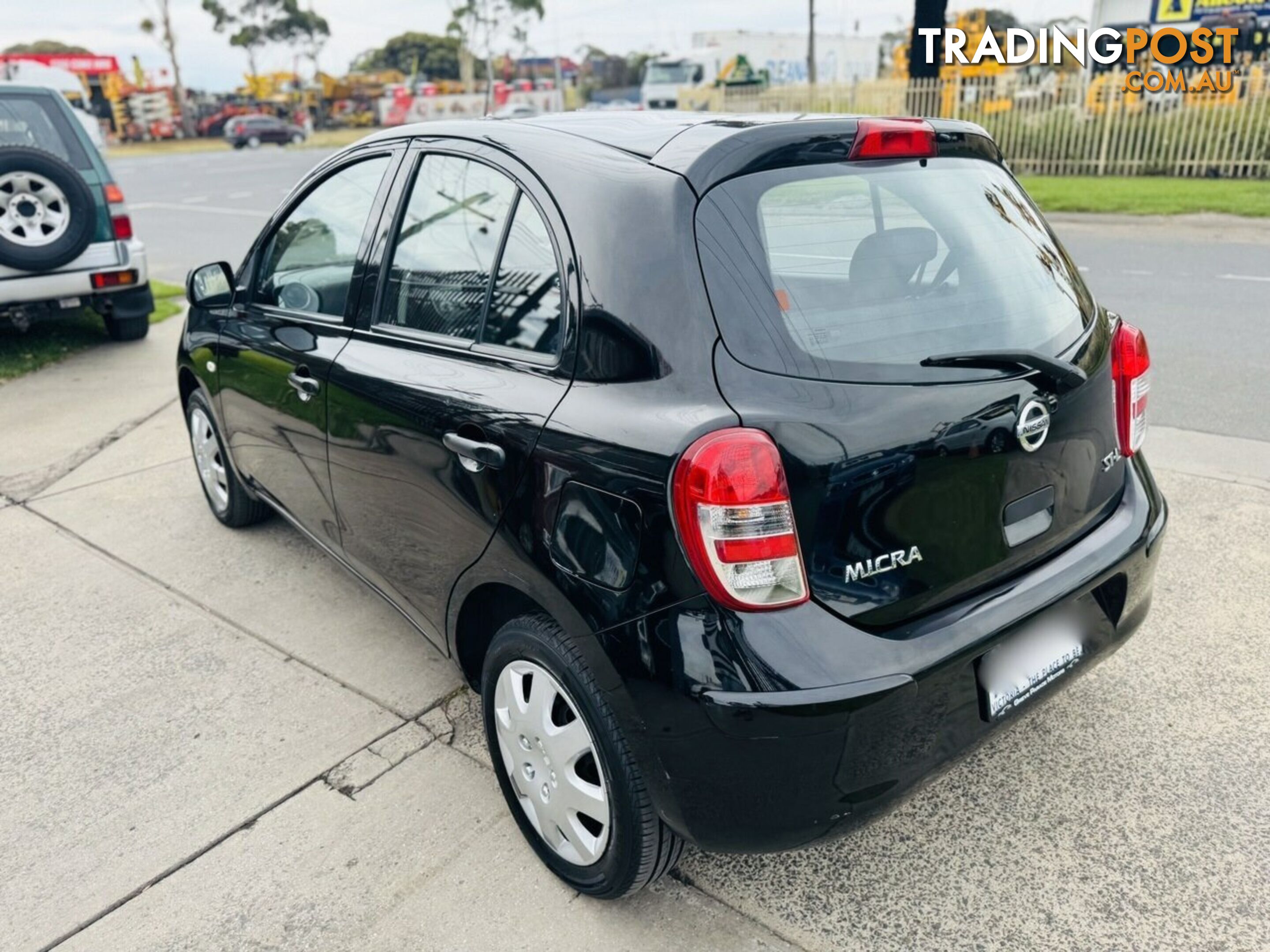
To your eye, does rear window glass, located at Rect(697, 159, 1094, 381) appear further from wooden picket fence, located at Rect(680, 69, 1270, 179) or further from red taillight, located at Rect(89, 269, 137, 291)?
wooden picket fence, located at Rect(680, 69, 1270, 179)

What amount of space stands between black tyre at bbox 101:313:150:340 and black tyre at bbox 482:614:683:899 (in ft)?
22.6

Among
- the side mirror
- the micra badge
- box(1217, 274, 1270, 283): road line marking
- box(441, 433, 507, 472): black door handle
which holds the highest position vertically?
the side mirror

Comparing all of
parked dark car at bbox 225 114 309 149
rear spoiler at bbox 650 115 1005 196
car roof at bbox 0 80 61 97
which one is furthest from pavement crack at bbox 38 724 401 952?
parked dark car at bbox 225 114 309 149

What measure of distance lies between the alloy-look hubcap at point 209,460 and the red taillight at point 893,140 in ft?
10.1

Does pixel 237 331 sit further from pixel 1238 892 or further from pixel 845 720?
pixel 1238 892

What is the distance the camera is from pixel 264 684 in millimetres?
3236

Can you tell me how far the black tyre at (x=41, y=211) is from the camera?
21.3 ft

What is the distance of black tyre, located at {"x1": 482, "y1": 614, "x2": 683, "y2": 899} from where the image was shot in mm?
2043

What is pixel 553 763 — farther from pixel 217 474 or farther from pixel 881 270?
pixel 217 474

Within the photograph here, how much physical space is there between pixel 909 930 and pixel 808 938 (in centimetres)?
22

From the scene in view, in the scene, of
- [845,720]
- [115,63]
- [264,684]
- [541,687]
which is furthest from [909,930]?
[115,63]

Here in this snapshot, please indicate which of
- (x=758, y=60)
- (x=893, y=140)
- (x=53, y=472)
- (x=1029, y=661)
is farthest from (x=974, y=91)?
(x=758, y=60)

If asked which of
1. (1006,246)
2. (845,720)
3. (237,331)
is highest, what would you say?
(1006,246)

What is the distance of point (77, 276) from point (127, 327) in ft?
3.26
